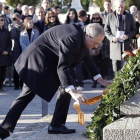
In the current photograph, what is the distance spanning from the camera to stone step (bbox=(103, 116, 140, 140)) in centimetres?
471

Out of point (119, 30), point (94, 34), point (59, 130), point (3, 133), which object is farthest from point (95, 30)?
point (119, 30)

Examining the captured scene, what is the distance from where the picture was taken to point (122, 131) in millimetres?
4730

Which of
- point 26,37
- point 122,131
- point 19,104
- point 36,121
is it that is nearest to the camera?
point 122,131

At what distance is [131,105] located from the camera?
16.4 feet

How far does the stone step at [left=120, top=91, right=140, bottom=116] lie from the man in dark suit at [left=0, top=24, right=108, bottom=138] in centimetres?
61

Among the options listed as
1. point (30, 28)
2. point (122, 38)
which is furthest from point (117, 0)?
point (30, 28)

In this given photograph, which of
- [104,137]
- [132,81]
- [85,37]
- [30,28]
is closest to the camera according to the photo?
[104,137]

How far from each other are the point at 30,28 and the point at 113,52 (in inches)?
84.3

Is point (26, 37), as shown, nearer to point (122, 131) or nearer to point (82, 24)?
point (82, 24)

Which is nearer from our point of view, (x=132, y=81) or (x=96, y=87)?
(x=132, y=81)

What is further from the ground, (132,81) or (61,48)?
(61,48)

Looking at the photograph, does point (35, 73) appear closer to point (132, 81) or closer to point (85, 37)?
point (85, 37)

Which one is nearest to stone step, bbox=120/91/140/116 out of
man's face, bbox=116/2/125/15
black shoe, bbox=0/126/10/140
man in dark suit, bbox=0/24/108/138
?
man in dark suit, bbox=0/24/108/138

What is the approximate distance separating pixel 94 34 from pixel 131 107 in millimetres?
1016
